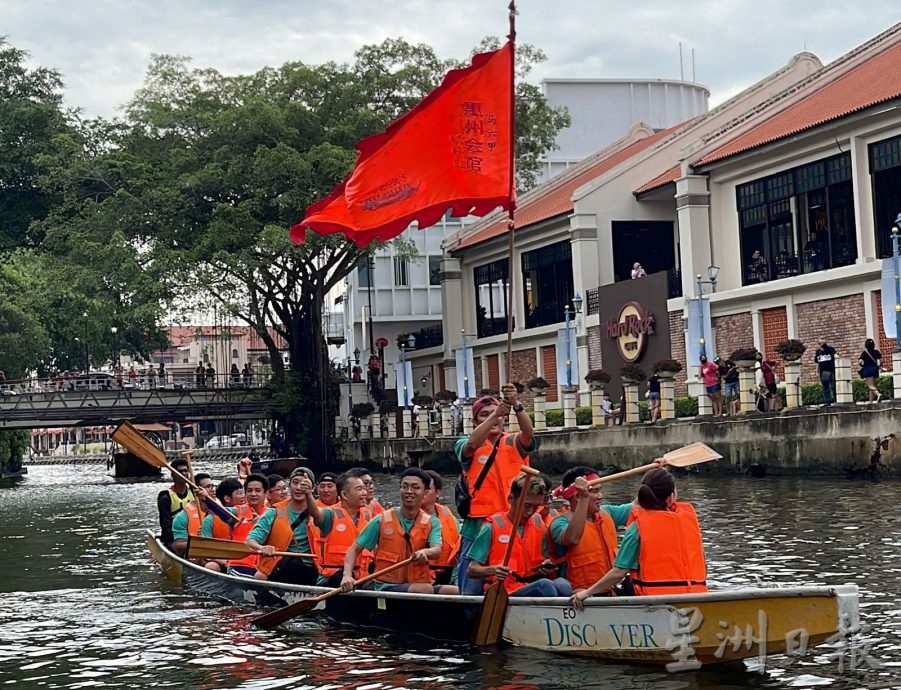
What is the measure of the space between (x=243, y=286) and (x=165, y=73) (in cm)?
882

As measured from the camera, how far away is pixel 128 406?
5841 cm

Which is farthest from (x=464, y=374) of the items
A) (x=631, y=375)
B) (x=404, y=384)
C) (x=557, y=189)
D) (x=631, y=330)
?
(x=631, y=375)

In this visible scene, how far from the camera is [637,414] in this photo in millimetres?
38500

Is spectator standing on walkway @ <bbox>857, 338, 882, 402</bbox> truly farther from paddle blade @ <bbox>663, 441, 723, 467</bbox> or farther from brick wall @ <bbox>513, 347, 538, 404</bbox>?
brick wall @ <bbox>513, 347, 538, 404</bbox>

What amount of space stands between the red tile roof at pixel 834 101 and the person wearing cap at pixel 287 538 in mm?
24452

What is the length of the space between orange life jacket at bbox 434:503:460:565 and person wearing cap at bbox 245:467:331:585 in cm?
227

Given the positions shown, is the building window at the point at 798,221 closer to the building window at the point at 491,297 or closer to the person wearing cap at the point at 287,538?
the building window at the point at 491,297

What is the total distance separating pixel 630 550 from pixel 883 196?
2907cm

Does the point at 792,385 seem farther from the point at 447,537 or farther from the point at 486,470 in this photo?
the point at 486,470

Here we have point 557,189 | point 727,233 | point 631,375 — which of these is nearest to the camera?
point 631,375

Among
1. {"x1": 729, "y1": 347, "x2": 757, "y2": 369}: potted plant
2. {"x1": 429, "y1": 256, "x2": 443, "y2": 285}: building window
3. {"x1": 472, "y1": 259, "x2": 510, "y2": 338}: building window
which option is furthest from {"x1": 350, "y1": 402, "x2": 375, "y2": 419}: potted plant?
{"x1": 729, "y1": 347, "x2": 757, "y2": 369}: potted plant

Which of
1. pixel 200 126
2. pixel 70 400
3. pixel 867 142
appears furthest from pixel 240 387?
pixel 867 142

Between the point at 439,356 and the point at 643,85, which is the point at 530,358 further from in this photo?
the point at 643,85

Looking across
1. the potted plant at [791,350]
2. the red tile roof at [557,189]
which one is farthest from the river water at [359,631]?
the red tile roof at [557,189]
